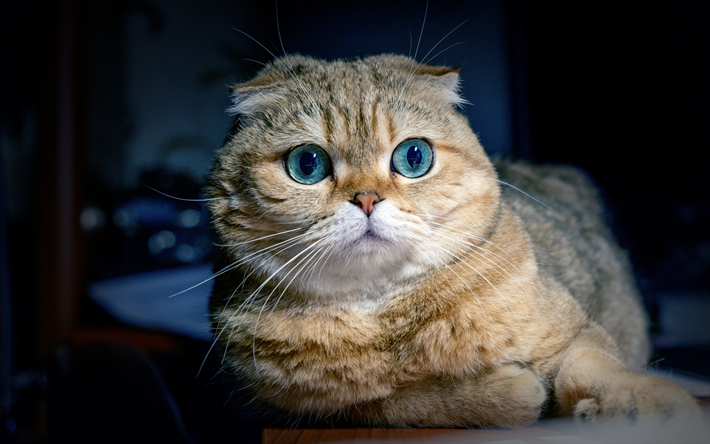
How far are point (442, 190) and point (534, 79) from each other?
0.24 m

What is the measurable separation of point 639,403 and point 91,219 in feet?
3.67

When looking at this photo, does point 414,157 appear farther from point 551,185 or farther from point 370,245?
point 551,185

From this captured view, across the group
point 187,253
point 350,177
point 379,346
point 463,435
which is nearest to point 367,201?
point 350,177

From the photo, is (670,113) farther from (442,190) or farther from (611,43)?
(442,190)

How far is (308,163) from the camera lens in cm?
80

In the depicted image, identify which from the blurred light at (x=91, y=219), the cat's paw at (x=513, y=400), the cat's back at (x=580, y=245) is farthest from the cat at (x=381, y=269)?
the blurred light at (x=91, y=219)

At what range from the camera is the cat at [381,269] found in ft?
2.39

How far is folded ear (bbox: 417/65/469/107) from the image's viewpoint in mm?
829

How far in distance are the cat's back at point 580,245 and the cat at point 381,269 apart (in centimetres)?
15

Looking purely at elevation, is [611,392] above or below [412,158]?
below

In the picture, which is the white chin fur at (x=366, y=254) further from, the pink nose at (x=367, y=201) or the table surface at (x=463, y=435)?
the table surface at (x=463, y=435)

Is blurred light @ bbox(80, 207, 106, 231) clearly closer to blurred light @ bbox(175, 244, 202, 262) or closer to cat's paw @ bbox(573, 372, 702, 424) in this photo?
blurred light @ bbox(175, 244, 202, 262)

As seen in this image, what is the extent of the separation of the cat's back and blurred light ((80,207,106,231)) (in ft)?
2.97

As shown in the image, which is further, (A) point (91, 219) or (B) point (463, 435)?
(A) point (91, 219)
